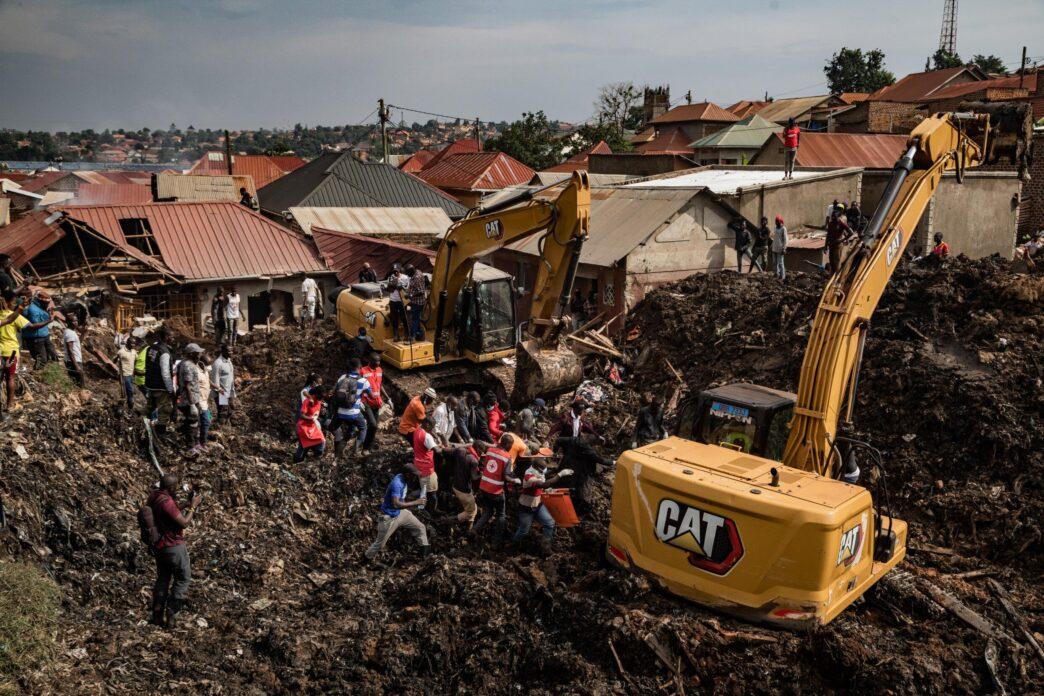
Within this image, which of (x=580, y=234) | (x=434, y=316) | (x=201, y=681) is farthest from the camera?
(x=434, y=316)

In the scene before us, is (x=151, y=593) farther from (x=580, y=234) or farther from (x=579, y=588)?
(x=580, y=234)

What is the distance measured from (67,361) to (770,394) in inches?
452

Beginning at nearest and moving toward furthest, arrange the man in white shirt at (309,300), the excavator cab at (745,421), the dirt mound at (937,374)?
1. the excavator cab at (745,421)
2. the dirt mound at (937,374)
3. the man in white shirt at (309,300)

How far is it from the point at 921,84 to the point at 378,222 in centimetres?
3614

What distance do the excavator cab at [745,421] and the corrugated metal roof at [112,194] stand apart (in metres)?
33.1

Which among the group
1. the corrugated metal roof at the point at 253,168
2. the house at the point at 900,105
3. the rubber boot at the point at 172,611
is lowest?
the rubber boot at the point at 172,611

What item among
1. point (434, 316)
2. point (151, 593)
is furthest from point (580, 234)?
point (151, 593)

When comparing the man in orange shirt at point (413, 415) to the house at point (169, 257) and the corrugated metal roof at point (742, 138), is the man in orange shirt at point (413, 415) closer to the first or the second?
the house at point (169, 257)

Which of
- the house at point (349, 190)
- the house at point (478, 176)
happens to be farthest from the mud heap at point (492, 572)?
the house at point (478, 176)

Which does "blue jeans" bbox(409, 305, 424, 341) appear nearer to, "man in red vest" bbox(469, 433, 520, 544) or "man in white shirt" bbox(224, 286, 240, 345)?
"man in red vest" bbox(469, 433, 520, 544)

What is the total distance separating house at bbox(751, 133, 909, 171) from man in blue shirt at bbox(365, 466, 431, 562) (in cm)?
2337

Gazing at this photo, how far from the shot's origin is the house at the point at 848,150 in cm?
2920

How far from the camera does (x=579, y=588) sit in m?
8.98

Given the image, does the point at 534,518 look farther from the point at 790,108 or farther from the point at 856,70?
the point at 856,70
